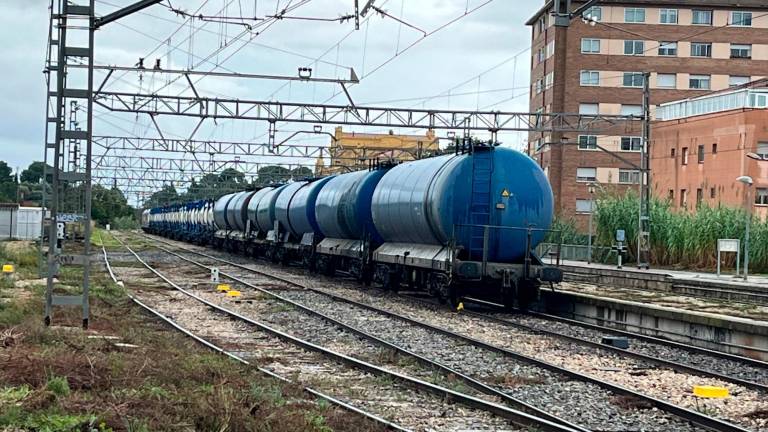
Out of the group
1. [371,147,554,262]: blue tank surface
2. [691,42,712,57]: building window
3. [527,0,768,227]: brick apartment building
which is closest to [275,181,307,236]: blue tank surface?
[371,147,554,262]: blue tank surface

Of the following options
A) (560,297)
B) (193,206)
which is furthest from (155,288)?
(193,206)

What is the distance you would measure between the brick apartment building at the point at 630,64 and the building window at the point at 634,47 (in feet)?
0.25

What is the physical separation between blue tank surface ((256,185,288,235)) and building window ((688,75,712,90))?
4473cm

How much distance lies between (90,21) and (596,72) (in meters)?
62.9

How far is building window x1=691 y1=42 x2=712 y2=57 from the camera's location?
73.9m

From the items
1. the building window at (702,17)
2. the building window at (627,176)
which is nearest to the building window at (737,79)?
the building window at (702,17)

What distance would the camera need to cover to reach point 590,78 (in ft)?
239

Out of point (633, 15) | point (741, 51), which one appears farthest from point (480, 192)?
point (741, 51)

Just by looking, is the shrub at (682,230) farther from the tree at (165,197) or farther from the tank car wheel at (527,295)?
the tree at (165,197)

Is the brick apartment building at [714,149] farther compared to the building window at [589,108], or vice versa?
the building window at [589,108]

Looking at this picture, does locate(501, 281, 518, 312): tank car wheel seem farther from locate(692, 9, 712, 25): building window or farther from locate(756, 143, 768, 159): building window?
locate(692, 9, 712, 25): building window

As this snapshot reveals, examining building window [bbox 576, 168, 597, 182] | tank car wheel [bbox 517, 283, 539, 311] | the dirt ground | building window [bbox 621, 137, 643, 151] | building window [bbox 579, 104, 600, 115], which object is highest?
building window [bbox 579, 104, 600, 115]

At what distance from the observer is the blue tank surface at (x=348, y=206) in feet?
88.3

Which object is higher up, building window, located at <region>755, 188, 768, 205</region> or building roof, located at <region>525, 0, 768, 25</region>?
building roof, located at <region>525, 0, 768, 25</region>
